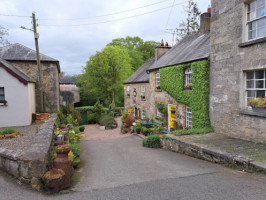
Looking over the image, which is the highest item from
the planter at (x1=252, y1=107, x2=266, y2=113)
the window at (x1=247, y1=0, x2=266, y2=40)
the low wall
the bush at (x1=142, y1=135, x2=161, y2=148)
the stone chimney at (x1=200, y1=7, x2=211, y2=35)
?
the stone chimney at (x1=200, y1=7, x2=211, y2=35)

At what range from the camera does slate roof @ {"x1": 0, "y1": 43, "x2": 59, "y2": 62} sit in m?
15.7

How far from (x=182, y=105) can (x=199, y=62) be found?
10.8 ft

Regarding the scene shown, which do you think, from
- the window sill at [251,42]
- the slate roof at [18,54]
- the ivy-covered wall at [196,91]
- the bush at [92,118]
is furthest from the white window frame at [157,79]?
the bush at [92,118]

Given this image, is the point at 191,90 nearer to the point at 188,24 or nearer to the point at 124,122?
the point at 124,122

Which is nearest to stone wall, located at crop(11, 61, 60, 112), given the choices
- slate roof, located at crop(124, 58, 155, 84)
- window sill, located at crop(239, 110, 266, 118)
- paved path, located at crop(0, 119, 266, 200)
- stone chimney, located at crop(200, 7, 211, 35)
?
slate roof, located at crop(124, 58, 155, 84)

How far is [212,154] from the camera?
6469 mm

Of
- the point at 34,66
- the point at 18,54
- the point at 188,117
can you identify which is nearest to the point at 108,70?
the point at 34,66

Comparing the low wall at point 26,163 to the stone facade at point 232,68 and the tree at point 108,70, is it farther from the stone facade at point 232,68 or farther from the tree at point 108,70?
the tree at point 108,70

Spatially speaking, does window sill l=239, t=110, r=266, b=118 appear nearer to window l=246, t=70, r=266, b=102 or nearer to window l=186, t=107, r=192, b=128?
window l=246, t=70, r=266, b=102

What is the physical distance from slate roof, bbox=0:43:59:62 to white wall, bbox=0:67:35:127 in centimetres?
404

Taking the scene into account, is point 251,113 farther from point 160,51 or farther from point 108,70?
point 108,70

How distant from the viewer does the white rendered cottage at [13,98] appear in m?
12.2

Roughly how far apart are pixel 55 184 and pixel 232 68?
8.43 metres

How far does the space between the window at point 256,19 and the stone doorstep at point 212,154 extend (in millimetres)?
4984
